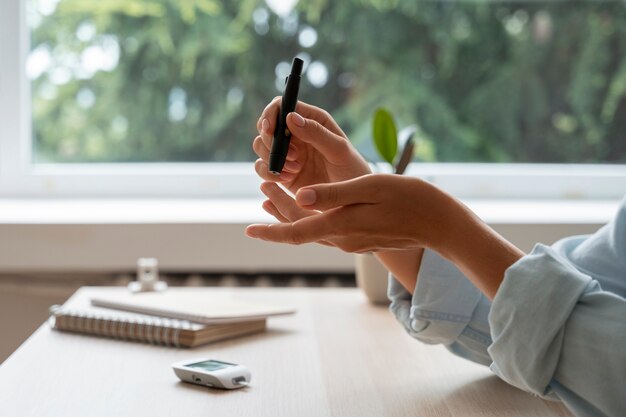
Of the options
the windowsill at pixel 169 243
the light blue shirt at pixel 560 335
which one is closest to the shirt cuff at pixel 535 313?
the light blue shirt at pixel 560 335

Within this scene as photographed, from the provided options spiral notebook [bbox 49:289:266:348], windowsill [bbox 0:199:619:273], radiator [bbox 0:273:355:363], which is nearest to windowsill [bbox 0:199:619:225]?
windowsill [bbox 0:199:619:273]

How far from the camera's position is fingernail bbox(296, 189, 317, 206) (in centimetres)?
86

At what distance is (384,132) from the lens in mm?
1581

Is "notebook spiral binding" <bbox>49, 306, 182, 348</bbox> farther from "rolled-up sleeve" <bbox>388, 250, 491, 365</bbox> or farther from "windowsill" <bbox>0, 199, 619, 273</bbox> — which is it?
"windowsill" <bbox>0, 199, 619, 273</bbox>

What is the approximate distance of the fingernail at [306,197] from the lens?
858 millimetres

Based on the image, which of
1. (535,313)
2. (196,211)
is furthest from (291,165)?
(196,211)

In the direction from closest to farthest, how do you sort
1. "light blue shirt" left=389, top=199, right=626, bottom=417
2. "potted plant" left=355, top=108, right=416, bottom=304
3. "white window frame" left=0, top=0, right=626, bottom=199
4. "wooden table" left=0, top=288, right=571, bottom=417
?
"light blue shirt" left=389, top=199, right=626, bottom=417
"wooden table" left=0, top=288, right=571, bottom=417
"potted plant" left=355, top=108, right=416, bottom=304
"white window frame" left=0, top=0, right=626, bottom=199

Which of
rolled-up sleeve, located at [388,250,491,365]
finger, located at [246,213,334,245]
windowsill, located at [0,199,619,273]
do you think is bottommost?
windowsill, located at [0,199,619,273]

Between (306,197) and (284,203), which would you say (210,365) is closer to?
(284,203)

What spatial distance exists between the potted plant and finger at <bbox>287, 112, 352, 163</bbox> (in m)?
0.43

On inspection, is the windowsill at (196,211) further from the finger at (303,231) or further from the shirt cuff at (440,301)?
the finger at (303,231)

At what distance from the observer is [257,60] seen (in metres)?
2.36

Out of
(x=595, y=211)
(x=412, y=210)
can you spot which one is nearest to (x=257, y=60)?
(x=595, y=211)

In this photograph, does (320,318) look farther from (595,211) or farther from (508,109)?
(508,109)
